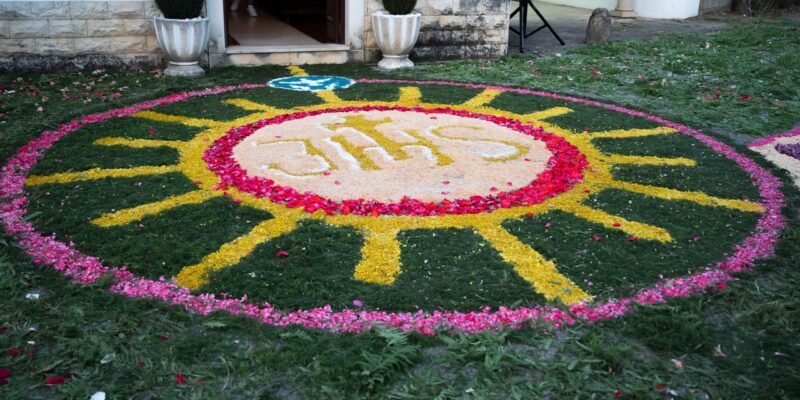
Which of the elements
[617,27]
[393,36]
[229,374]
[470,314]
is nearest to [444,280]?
[470,314]

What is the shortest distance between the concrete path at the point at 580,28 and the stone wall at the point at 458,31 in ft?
2.39

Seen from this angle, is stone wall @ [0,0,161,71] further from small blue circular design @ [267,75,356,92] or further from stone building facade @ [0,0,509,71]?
small blue circular design @ [267,75,356,92]

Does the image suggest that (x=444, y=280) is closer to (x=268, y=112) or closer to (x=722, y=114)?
(x=268, y=112)

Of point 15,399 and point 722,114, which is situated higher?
point 722,114

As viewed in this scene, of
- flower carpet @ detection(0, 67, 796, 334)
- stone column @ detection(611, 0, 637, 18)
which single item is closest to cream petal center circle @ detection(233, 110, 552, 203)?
flower carpet @ detection(0, 67, 796, 334)

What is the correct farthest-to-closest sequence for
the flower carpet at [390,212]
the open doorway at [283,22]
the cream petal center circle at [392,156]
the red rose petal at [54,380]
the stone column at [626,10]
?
the stone column at [626,10], the open doorway at [283,22], the cream petal center circle at [392,156], the flower carpet at [390,212], the red rose petal at [54,380]

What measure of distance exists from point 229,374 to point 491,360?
3.04ft

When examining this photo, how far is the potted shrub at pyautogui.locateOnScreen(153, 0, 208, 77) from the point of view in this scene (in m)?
6.82

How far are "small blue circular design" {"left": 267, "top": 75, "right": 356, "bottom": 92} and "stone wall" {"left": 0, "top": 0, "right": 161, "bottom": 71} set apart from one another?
1.59 m

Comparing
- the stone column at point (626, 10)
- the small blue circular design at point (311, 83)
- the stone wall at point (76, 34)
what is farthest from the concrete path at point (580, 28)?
the stone wall at point (76, 34)

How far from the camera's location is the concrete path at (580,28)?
10076 mm

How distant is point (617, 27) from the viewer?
12391 mm

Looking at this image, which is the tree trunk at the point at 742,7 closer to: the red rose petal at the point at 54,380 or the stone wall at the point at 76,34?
the stone wall at the point at 76,34

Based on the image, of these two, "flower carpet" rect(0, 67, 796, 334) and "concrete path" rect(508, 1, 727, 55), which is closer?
"flower carpet" rect(0, 67, 796, 334)
